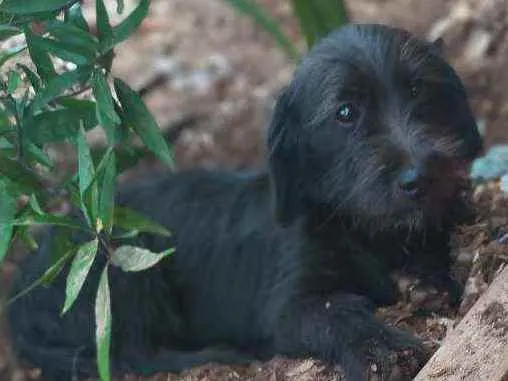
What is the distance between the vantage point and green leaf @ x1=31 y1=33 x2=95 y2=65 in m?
3.33

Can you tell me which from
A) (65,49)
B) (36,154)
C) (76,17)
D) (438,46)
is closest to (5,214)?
(36,154)

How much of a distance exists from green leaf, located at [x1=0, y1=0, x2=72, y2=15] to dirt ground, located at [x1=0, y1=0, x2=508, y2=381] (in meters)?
2.11

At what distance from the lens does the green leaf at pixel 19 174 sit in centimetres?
344

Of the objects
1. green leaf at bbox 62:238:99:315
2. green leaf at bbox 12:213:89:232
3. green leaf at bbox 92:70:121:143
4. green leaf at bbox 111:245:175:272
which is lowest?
green leaf at bbox 62:238:99:315

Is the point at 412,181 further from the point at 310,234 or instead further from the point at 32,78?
the point at 32,78

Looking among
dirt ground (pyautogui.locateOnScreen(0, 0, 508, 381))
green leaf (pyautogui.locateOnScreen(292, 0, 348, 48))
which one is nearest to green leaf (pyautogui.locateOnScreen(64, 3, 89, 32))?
dirt ground (pyautogui.locateOnScreen(0, 0, 508, 381))

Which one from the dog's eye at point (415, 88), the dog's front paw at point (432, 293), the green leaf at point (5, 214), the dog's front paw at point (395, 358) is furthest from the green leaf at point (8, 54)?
the dog's front paw at point (432, 293)

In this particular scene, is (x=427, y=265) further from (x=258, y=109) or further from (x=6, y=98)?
(x=258, y=109)

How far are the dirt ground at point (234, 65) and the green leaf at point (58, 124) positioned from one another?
1773 mm

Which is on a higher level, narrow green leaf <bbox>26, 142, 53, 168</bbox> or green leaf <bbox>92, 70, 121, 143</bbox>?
green leaf <bbox>92, 70, 121, 143</bbox>

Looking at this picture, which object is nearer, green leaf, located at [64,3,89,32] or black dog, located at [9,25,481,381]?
green leaf, located at [64,3,89,32]

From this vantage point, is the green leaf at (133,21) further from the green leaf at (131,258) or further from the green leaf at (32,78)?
the green leaf at (131,258)

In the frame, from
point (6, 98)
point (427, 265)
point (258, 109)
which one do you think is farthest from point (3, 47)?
point (258, 109)

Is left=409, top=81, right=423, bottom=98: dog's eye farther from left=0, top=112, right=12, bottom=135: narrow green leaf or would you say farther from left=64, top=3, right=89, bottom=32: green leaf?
left=0, top=112, right=12, bottom=135: narrow green leaf
